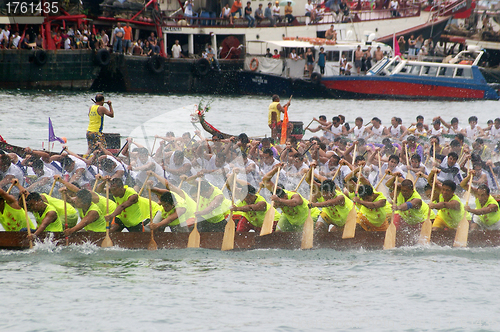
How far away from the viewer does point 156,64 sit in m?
29.3

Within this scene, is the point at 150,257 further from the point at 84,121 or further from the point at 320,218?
the point at 84,121

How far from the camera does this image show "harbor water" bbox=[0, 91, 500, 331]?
25.7 feet

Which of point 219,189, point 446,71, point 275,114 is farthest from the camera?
point 446,71

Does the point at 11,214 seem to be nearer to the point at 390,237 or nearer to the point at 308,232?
the point at 308,232

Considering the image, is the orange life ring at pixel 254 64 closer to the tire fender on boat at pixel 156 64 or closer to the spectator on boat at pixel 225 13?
the spectator on boat at pixel 225 13

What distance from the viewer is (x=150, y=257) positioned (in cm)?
977

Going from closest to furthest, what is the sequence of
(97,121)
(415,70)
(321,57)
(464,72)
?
(97,121), (415,70), (321,57), (464,72)

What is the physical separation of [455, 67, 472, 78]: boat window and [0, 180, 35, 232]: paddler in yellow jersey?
1022 inches

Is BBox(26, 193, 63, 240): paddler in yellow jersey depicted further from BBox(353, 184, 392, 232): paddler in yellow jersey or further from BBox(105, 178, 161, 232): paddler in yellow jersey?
BBox(353, 184, 392, 232): paddler in yellow jersey

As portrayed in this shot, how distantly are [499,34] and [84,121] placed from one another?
27.4 metres

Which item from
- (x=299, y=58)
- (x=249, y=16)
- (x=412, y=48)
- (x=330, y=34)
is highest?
(x=249, y=16)

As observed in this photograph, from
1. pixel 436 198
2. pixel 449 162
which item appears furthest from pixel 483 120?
pixel 436 198

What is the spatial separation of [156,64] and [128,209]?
20308 mm

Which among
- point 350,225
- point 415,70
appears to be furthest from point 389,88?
point 350,225
